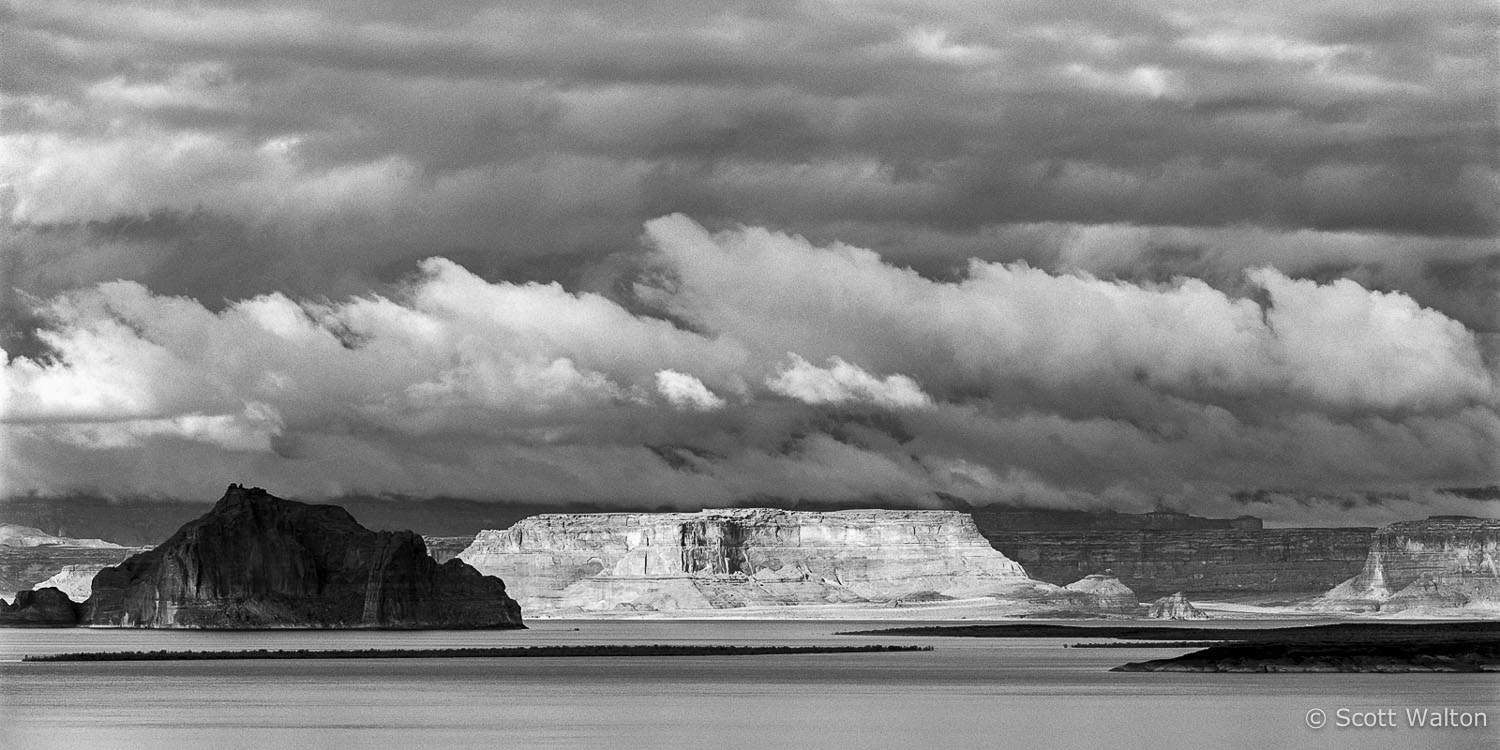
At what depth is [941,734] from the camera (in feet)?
349

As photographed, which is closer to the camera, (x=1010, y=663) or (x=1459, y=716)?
(x=1459, y=716)

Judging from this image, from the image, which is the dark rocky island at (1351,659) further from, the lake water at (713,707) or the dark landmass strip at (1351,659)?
the lake water at (713,707)

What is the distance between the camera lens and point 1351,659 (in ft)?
515

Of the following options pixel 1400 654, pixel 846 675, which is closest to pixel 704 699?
pixel 846 675

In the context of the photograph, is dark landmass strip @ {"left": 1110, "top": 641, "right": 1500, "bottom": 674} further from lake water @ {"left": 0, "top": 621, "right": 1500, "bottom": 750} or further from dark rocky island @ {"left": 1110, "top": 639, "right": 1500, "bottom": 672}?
lake water @ {"left": 0, "top": 621, "right": 1500, "bottom": 750}

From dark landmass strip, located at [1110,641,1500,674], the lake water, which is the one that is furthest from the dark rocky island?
the lake water

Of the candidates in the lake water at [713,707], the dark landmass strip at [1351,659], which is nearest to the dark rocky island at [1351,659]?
the dark landmass strip at [1351,659]

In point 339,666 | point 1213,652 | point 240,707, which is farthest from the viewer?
point 339,666

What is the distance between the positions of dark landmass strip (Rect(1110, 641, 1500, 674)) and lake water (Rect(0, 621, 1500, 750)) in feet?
12.7

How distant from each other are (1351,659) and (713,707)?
4812cm

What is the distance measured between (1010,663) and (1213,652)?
109ft

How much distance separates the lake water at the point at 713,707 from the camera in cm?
10306

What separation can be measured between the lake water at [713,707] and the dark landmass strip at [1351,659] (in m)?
3.88

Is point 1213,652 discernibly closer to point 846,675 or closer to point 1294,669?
point 1294,669
